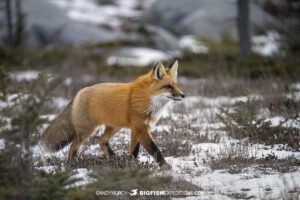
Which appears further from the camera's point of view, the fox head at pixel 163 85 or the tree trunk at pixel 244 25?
the tree trunk at pixel 244 25

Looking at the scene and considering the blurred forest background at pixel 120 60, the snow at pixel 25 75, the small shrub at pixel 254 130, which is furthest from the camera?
the snow at pixel 25 75

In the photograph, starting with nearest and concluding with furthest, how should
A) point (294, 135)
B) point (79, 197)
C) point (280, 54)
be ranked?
point (79, 197) → point (294, 135) → point (280, 54)

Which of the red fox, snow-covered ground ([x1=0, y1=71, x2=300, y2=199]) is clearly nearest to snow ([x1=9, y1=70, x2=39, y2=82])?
snow-covered ground ([x1=0, y1=71, x2=300, y2=199])

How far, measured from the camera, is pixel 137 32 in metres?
Result: 22.6

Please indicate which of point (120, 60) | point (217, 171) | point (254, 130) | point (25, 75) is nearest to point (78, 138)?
point (217, 171)

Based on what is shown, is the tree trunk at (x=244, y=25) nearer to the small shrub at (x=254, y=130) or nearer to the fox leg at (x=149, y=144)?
the small shrub at (x=254, y=130)

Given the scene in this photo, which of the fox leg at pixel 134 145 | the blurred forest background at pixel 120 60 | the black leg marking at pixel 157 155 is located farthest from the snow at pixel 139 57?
the black leg marking at pixel 157 155

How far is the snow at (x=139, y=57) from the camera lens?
713 inches

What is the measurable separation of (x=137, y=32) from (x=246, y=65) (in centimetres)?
880

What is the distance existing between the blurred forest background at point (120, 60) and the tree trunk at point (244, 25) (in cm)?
3

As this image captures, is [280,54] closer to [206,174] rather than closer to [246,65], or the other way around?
[246,65]

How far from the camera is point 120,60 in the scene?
18.3 metres

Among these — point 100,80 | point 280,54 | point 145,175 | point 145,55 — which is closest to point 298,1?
point 280,54

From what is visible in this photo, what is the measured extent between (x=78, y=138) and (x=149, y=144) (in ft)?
3.74
